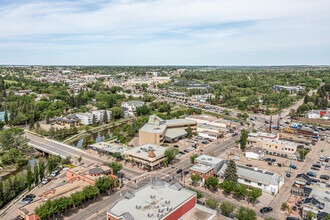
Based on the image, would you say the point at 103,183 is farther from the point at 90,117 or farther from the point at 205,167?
the point at 90,117

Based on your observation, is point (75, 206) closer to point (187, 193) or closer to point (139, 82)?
point (187, 193)

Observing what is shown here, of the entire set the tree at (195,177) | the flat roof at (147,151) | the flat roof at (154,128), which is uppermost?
the flat roof at (154,128)

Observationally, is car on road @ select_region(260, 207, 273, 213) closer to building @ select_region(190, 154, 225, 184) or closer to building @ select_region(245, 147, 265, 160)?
building @ select_region(190, 154, 225, 184)

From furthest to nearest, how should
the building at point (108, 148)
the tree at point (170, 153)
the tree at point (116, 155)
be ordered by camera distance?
the building at point (108, 148) → the tree at point (116, 155) → the tree at point (170, 153)

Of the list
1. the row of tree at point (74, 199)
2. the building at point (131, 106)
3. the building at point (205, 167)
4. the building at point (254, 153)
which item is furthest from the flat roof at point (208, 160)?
the building at point (131, 106)

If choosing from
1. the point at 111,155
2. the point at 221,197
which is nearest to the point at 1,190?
the point at 111,155

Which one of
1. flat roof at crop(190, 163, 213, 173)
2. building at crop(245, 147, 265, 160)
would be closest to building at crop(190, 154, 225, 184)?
flat roof at crop(190, 163, 213, 173)

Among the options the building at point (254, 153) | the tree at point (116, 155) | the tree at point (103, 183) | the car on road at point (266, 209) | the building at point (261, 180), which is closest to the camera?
the car on road at point (266, 209)

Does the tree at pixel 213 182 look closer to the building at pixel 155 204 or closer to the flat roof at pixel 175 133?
the building at pixel 155 204
